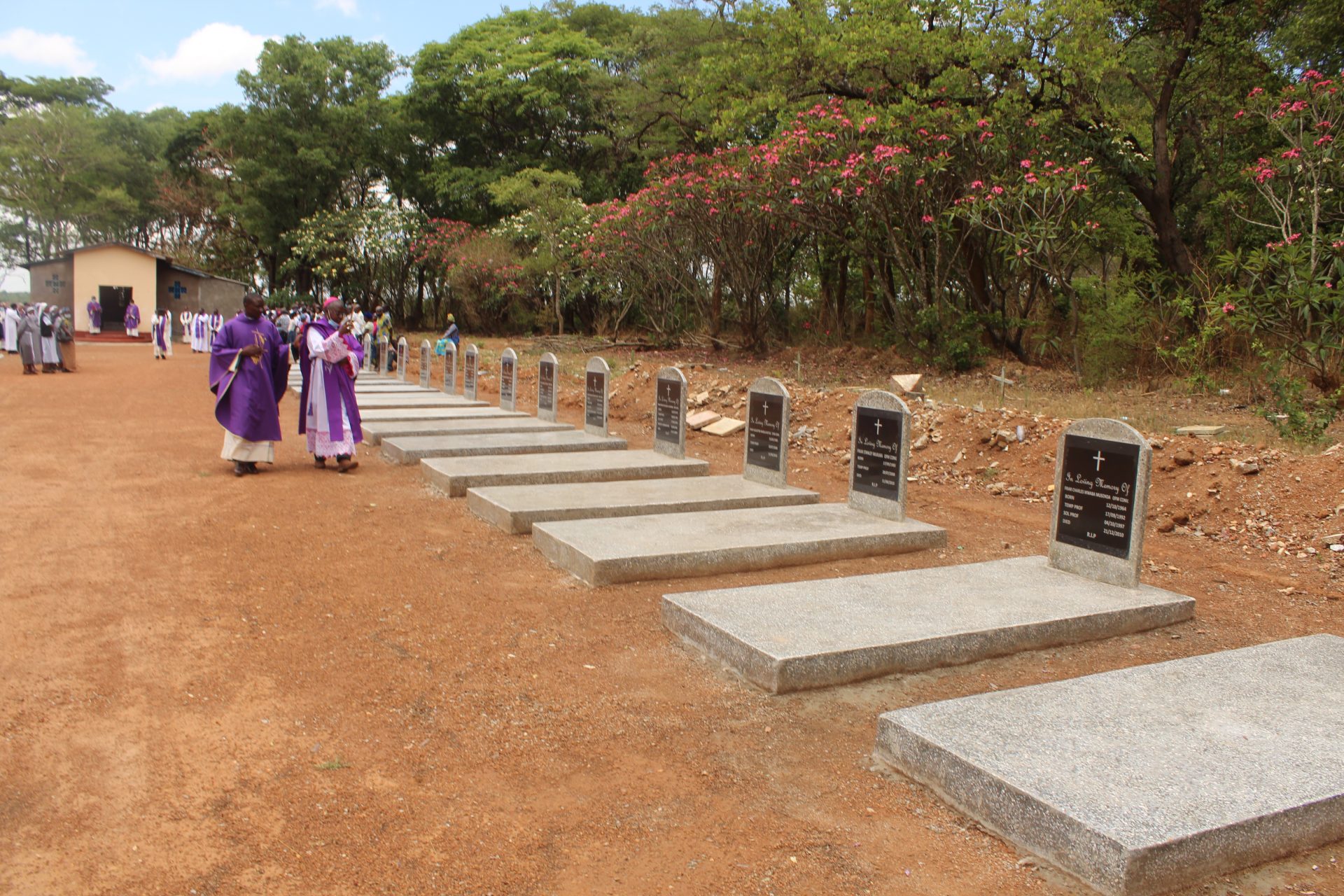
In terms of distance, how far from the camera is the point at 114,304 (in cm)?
3928

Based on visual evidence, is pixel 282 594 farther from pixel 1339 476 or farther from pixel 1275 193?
pixel 1275 193

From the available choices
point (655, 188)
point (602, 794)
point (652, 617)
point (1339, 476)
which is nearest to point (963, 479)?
point (1339, 476)

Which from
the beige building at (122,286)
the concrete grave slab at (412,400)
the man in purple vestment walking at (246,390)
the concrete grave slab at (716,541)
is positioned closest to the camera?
the concrete grave slab at (716,541)

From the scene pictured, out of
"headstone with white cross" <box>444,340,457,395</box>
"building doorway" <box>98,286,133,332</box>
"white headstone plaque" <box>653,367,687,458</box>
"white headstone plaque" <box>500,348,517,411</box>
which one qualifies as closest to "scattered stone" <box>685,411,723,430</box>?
"white headstone plaque" <box>500,348,517,411</box>

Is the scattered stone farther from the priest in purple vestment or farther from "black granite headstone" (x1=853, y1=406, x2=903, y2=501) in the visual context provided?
"black granite headstone" (x1=853, y1=406, x2=903, y2=501)

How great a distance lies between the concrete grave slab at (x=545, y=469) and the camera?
8961 mm

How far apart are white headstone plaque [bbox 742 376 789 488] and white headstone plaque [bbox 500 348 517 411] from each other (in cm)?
665

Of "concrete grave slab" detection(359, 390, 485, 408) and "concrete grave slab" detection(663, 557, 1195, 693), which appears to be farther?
"concrete grave slab" detection(359, 390, 485, 408)

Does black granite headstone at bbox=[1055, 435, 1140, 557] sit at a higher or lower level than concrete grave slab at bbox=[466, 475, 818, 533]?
higher

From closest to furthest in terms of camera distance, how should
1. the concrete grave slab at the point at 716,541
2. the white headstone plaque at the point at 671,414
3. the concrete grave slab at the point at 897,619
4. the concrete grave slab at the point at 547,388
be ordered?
the concrete grave slab at the point at 897,619
the concrete grave slab at the point at 716,541
the white headstone plaque at the point at 671,414
the concrete grave slab at the point at 547,388

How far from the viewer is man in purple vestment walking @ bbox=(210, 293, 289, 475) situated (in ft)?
31.3

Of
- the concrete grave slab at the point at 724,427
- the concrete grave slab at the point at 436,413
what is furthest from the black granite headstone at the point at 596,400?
the concrete grave slab at the point at 436,413

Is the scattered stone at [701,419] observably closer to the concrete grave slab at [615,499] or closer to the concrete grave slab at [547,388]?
the concrete grave slab at [547,388]

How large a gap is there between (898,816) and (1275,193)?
1356cm
